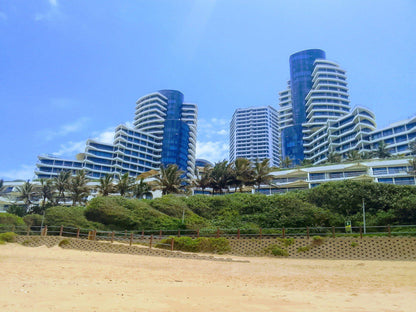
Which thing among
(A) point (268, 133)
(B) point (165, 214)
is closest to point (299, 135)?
(A) point (268, 133)

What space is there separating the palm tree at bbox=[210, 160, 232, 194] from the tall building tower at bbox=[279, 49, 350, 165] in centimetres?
6995

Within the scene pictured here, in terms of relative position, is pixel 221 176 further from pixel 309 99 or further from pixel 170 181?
pixel 309 99

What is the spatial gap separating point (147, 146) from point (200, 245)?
315 feet

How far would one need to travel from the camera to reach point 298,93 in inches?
5027

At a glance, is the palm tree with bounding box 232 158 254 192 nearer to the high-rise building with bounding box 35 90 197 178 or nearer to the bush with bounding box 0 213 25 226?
the bush with bounding box 0 213 25 226

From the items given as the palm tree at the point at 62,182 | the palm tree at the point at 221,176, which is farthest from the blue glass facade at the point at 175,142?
the palm tree at the point at 221,176

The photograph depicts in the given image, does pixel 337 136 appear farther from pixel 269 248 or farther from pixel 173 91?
pixel 269 248

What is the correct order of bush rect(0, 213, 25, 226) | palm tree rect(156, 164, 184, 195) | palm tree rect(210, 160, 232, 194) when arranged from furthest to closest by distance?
1. palm tree rect(210, 160, 232, 194)
2. palm tree rect(156, 164, 184, 195)
3. bush rect(0, 213, 25, 226)

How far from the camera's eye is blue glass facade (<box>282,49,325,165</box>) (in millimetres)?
118375

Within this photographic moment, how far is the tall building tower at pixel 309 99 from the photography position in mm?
116125

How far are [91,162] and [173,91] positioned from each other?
49.2 m

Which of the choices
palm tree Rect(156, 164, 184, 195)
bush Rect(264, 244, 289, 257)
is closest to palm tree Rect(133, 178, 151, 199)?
palm tree Rect(156, 164, 184, 195)

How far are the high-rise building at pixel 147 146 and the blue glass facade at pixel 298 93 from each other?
36.5 meters

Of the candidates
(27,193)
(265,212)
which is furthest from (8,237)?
(27,193)
